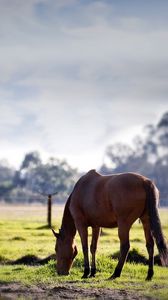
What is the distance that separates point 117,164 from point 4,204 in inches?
2320

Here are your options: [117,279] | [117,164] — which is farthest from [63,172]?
[117,279]

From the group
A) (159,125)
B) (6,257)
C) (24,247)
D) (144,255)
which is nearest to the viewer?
(144,255)

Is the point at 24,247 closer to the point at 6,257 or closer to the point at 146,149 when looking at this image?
the point at 6,257

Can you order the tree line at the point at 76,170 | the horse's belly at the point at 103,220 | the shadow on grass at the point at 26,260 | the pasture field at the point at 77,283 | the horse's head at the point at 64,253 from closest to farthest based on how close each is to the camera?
the pasture field at the point at 77,283
the horse's belly at the point at 103,220
the horse's head at the point at 64,253
the shadow on grass at the point at 26,260
the tree line at the point at 76,170

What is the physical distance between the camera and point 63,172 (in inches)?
5344

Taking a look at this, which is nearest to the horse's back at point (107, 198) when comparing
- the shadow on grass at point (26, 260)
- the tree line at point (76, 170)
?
the shadow on grass at point (26, 260)

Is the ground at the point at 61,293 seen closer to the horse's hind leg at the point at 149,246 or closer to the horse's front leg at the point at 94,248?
the horse's front leg at the point at 94,248

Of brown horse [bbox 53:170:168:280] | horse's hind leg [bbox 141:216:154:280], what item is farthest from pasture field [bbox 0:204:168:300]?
brown horse [bbox 53:170:168:280]

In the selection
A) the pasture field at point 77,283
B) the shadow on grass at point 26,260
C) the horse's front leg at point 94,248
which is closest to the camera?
the pasture field at point 77,283

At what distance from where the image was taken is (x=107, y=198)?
12539 millimetres

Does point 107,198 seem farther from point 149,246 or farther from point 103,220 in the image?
point 149,246

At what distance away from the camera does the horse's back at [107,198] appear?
477 inches

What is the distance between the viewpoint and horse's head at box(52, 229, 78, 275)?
13.7m

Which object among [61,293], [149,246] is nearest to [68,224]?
[149,246]
